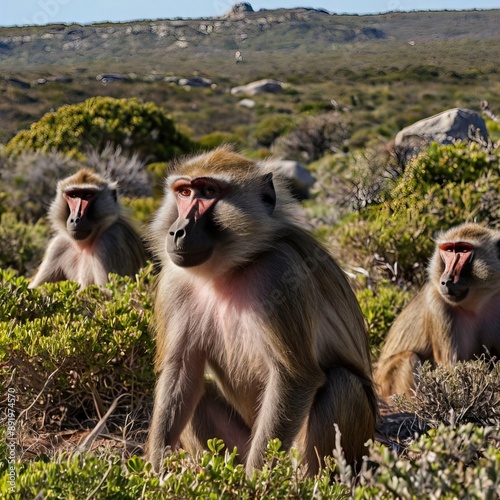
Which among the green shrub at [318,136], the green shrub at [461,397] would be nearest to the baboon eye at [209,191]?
the green shrub at [461,397]

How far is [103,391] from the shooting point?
165 inches

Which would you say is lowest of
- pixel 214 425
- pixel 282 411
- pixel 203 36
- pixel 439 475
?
pixel 214 425

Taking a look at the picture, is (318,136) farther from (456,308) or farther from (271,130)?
(456,308)

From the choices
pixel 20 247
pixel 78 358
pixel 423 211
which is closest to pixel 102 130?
pixel 20 247

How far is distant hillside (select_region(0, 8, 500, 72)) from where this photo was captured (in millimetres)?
46312

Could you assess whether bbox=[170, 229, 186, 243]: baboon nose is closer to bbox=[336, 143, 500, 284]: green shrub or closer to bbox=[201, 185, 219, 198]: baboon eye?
bbox=[201, 185, 219, 198]: baboon eye

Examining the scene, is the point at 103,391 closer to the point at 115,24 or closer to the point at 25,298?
the point at 25,298

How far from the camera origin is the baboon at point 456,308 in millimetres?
4629

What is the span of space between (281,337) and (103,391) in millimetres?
1657

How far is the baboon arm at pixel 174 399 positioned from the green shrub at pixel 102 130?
13.6m

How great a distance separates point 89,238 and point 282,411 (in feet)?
12.3

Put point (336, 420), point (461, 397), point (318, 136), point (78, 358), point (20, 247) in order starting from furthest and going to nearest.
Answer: point (318, 136) → point (20, 247) → point (78, 358) → point (461, 397) → point (336, 420)

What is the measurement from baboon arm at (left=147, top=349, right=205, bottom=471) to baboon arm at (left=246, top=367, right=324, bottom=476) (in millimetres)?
462

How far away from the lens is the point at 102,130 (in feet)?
57.7
